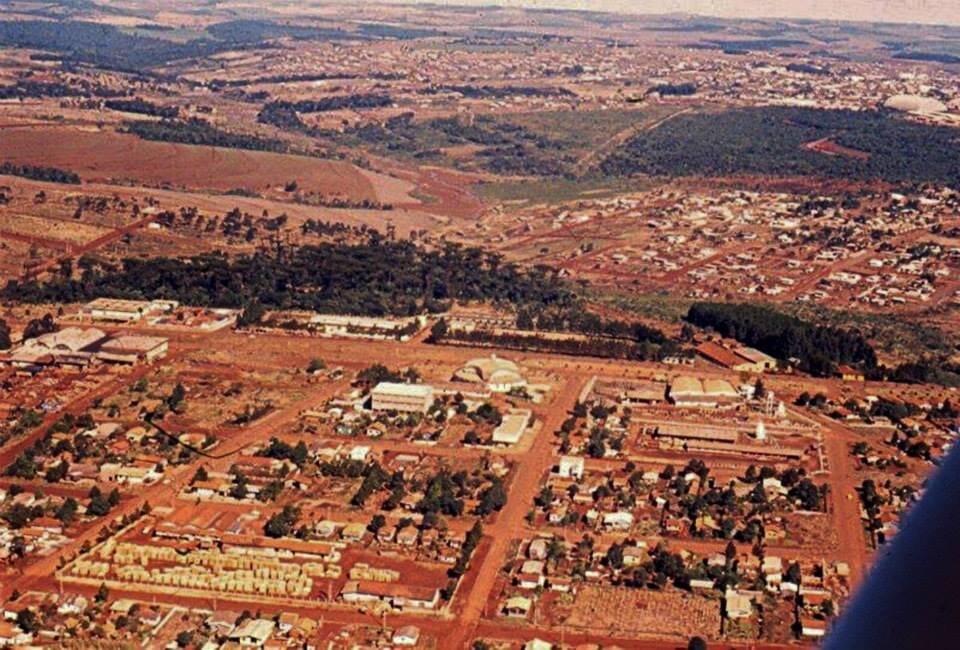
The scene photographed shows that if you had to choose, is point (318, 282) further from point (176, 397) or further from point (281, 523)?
point (281, 523)

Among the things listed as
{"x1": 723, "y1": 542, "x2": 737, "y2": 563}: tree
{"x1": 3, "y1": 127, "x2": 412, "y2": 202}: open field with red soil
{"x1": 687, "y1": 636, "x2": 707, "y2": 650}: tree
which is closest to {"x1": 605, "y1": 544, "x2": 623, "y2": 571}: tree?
{"x1": 723, "y1": 542, "x2": 737, "y2": 563}: tree

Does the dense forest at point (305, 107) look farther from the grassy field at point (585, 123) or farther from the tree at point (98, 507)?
the tree at point (98, 507)

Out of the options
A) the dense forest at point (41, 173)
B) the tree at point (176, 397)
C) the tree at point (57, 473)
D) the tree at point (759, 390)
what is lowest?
the dense forest at point (41, 173)

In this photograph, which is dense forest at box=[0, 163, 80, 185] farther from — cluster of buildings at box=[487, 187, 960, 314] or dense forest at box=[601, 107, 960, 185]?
dense forest at box=[601, 107, 960, 185]

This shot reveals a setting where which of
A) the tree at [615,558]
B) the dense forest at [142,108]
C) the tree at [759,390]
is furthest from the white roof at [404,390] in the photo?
the dense forest at [142,108]

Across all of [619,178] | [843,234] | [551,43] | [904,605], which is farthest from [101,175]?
[551,43]

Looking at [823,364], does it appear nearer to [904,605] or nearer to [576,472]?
[576,472]
